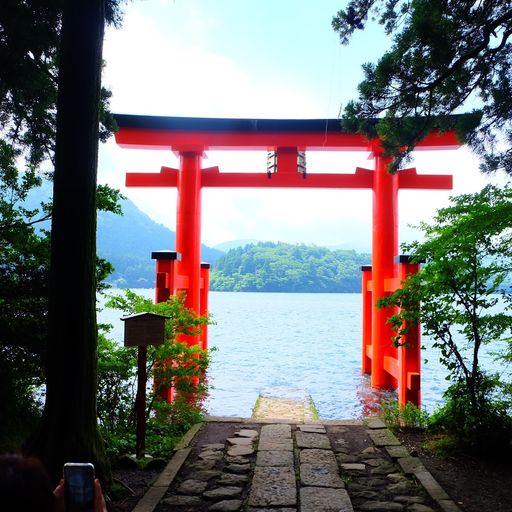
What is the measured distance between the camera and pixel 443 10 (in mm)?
4109

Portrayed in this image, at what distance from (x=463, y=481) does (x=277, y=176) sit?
→ 748 centimetres

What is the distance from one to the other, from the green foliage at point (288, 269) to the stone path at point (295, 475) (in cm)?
5639

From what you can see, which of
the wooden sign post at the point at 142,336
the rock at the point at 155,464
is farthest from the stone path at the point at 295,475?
the wooden sign post at the point at 142,336

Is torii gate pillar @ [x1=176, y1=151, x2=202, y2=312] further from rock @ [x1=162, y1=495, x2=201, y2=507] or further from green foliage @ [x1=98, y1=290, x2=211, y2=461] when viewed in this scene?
rock @ [x1=162, y1=495, x2=201, y2=507]

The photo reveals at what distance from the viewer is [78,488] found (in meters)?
1.58

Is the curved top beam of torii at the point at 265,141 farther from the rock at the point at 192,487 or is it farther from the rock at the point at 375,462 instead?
the rock at the point at 192,487

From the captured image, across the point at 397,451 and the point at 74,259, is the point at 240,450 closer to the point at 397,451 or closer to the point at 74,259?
the point at 397,451

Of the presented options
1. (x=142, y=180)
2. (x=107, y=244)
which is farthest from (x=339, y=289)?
(x=142, y=180)

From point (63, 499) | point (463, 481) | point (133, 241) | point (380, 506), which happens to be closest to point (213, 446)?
point (380, 506)

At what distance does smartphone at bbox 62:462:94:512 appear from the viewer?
1.58m

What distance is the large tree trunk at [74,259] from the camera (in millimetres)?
3420

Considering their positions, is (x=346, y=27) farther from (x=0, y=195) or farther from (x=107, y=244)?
(x=107, y=244)

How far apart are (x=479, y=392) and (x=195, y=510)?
309 cm

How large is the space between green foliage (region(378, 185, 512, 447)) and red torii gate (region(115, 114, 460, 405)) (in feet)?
13.0
